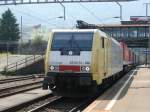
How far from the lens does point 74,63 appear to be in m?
19.6

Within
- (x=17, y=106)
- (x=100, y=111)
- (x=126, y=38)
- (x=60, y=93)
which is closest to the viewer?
(x=100, y=111)

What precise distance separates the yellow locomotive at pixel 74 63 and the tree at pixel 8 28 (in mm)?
89109

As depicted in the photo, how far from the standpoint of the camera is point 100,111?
49.4ft

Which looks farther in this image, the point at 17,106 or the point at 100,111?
the point at 17,106

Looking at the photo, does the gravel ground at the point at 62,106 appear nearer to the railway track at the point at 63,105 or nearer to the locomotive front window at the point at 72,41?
the railway track at the point at 63,105

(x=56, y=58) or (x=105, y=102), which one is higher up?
(x=56, y=58)

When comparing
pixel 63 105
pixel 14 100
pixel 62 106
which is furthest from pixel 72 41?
pixel 14 100

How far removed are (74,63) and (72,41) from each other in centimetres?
108

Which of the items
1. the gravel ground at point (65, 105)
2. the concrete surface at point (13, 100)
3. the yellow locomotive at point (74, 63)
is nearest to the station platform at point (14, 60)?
the concrete surface at point (13, 100)

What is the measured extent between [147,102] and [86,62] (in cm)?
304

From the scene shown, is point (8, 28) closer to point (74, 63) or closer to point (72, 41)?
point (72, 41)

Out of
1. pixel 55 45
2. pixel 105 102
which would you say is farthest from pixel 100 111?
pixel 55 45

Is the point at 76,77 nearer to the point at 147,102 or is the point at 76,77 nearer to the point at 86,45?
the point at 86,45

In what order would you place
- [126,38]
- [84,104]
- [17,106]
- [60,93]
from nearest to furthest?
1. [17,106]
2. [84,104]
3. [60,93]
4. [126,38]
